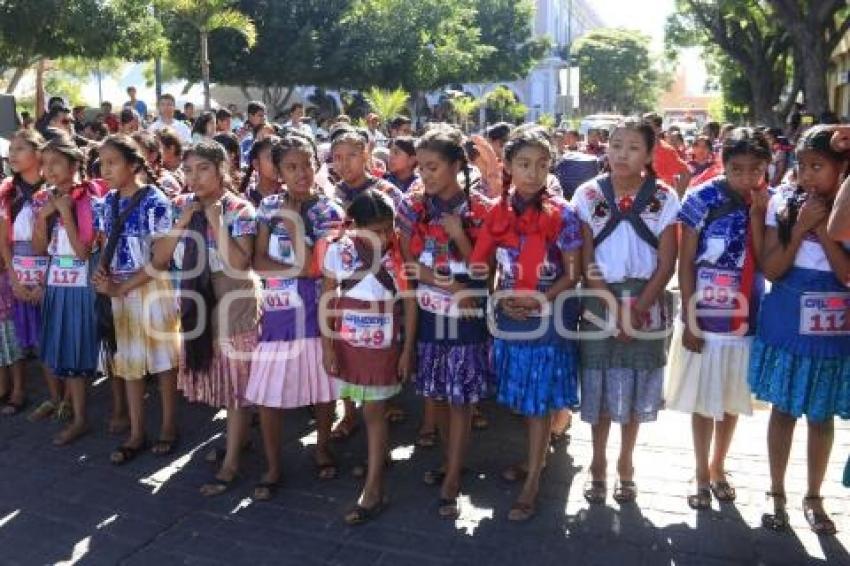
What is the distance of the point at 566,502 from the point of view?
3736 mm

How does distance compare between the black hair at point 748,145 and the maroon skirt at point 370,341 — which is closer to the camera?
the black hair at point 748,145

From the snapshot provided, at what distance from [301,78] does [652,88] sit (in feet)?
194

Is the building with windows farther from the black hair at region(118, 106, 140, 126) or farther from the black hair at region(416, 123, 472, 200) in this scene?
the black hair at region(416, 123, 472, 200)

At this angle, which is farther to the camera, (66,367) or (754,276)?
(66,367)

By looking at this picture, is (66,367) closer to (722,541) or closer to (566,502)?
(566,502)

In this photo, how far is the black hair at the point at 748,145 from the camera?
3367 mm

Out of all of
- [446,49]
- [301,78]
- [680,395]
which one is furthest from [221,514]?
[446,49]

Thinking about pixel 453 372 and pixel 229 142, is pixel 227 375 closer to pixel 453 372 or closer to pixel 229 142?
pixel 453 372

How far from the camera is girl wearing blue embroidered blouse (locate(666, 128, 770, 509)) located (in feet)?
11.2

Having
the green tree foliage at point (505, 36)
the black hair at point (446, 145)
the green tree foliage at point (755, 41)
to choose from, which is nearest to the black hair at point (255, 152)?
the black hair at point (446, 145)

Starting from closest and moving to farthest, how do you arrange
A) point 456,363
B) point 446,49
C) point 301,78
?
1. point 456,363
2. point 301,78
3. point 446,49

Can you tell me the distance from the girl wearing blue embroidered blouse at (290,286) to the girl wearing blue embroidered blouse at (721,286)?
168 cm

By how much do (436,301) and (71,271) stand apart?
2.26 metres

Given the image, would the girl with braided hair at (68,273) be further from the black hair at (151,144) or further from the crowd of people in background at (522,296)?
the black hair at (151,144)
